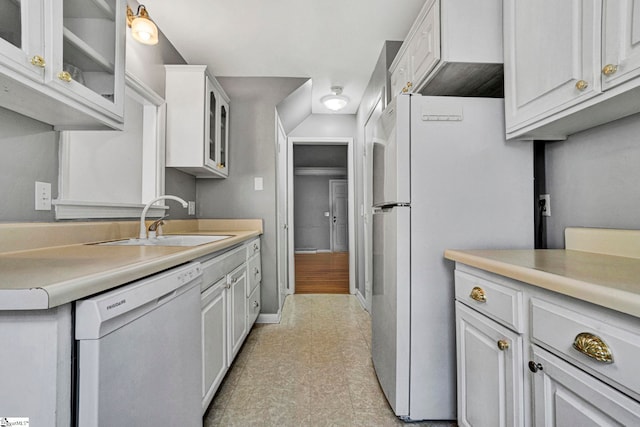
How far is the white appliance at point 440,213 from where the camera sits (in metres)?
1.36

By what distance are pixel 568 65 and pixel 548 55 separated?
0.39ft

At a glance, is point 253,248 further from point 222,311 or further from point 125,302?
point 125,302

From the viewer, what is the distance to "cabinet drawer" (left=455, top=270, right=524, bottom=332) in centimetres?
87

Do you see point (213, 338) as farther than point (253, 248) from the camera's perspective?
No

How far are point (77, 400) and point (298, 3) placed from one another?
2.20 metres

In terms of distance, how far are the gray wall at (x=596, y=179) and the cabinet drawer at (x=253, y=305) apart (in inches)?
75.7

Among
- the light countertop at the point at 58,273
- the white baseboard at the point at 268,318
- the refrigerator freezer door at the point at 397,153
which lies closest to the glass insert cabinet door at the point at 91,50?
the light countertop at the point at 58,273

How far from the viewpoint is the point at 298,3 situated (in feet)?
6.26

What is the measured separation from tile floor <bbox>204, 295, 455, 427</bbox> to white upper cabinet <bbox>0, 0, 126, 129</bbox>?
4.78 ft

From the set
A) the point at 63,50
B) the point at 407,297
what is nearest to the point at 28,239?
the point at 63,50

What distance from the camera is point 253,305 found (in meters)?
2.40

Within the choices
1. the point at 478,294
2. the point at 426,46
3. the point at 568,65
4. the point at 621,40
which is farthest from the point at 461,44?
the point at 478,294

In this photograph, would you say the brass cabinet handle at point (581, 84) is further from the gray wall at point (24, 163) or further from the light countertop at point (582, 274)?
the gray wall at point (24, 163)

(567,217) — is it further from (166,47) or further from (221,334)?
(166,47)
